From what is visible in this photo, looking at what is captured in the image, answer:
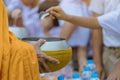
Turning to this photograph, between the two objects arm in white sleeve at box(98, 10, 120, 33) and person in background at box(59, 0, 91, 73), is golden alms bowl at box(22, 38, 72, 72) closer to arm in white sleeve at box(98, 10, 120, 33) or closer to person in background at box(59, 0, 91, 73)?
arm in white sleeve at box(98, 10, 120, 33)

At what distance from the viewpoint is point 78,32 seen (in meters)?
2.69

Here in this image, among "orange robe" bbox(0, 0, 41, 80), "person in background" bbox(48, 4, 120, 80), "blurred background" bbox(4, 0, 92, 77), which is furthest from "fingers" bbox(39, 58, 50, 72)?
"blurred background" bbox(4, 0, 92, 77)

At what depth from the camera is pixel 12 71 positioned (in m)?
1.41

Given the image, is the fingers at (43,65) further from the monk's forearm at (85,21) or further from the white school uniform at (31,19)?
the white school uniform at (31,19)

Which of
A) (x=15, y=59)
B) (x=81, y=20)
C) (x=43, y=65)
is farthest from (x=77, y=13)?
(x=15, y=59)

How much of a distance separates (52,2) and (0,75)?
131 centimetres

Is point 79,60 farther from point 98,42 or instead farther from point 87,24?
point 87,24

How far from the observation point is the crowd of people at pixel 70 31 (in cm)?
143

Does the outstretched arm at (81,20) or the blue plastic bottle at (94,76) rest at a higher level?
the outstretched arm at (81,20)

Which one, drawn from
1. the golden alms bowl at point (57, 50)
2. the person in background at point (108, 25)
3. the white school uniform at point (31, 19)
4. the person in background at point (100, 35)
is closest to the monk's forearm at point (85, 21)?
the person in background at point (108, 25)

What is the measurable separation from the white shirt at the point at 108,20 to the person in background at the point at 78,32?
0.61 ft

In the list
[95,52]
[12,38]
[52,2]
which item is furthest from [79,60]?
[12,38]

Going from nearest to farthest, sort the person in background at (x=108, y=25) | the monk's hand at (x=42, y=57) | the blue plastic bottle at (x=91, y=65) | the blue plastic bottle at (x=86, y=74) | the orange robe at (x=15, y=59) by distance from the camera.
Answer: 1. the orange robe at (x=15, y=59)
2. the monk's hand at (x=42, y=57)
3. the person in background at (x=108, y=25)
4. the blue plastic bottle at (x=86, y=74)
5. the blue plastic bottle at (x=91, y=65)

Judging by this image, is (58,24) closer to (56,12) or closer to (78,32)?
(78,32)
